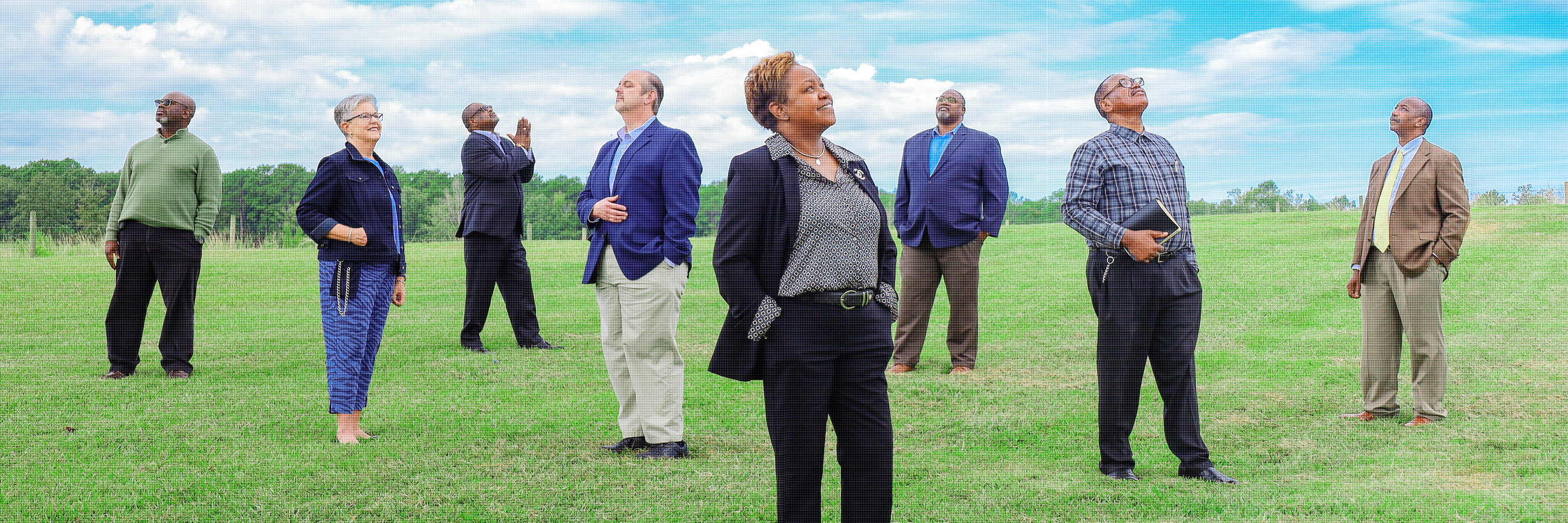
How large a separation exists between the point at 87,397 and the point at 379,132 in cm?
346

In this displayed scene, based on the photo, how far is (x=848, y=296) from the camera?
307 cm

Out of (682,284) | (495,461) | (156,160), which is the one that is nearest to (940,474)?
(682,284)

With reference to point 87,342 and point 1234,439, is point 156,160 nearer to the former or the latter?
point 87,342

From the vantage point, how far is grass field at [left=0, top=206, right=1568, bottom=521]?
4.13 metres

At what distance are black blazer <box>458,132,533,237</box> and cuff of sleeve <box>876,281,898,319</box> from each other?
19.7 feet

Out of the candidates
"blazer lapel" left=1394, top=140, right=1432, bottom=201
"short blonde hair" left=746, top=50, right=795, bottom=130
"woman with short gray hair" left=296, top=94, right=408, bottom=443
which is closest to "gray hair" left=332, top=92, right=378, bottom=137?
"woman with short gray hair" left=296, top=94, right=408, bottom=443

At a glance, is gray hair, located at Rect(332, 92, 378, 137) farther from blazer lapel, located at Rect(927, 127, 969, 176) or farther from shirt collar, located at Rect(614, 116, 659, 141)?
blazer lapel, located at Rect(927, 127, 969, 176)

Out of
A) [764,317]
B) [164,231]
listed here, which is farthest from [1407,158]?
[164,231]

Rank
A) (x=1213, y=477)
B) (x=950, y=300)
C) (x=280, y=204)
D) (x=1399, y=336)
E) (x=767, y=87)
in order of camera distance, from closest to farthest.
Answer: (x=767, y=87), (x=1213, y=477), (x=1399, y=336), (x=950, y=300), (x=280, y=204)

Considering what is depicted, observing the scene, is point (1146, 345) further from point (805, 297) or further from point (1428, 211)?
point (1428, 211)

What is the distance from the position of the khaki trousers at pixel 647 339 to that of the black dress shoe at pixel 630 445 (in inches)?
2.8

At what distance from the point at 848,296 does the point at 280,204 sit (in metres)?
26.8

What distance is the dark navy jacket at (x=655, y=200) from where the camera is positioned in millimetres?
4832

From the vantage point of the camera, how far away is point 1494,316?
11352 mm
